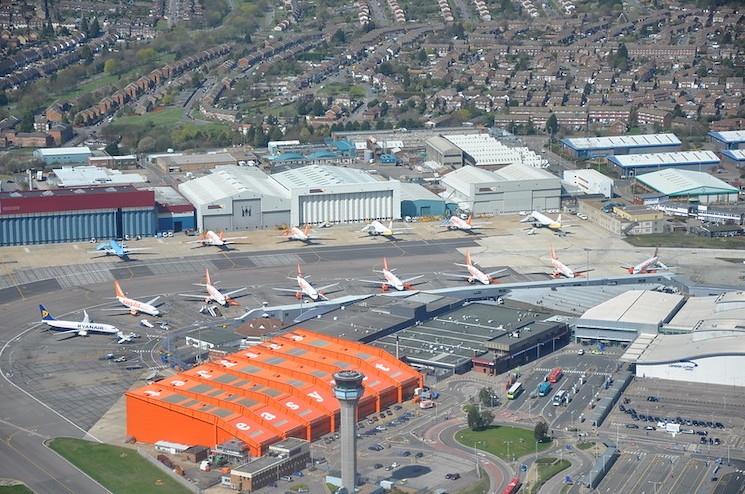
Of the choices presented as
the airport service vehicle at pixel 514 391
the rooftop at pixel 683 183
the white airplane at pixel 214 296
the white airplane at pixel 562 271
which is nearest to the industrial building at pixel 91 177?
the white airplane at pixel 214 296

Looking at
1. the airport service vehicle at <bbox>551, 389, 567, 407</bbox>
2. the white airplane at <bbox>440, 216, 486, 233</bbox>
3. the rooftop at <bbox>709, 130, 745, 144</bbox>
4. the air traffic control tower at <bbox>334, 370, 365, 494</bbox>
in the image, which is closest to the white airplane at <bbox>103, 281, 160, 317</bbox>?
the airport service vehicle at <bbox>551, 389, 567, 407</bbox>

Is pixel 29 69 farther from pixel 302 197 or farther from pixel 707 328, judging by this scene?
pixel 707 328

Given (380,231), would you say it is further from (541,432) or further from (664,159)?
(541,432)

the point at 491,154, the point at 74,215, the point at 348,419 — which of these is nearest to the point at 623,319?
the point at 348,419

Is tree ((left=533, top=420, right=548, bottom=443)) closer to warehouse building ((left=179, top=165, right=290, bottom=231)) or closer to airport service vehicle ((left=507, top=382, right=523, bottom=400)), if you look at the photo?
airport service vehicle ((left=507, top=382, right=523, bottom=400))

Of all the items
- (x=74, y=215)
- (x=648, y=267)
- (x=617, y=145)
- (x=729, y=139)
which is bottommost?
(x=648, y=267)

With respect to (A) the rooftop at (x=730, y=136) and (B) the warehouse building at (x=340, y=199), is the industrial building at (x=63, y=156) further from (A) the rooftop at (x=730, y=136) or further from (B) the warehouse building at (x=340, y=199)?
(A) the rooftop at (x=730, y=136)
